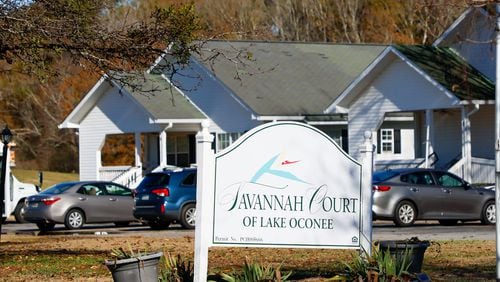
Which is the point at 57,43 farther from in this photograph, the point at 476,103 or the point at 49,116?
the point at 49,116

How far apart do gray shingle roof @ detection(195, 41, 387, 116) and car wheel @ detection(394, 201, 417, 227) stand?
13128mm

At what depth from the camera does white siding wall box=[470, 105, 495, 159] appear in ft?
115

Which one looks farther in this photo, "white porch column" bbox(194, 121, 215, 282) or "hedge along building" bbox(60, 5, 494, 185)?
"hedge along building" bbox(60, 5, 494, 185)

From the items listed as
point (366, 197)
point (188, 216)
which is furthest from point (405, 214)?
point (366, 197)

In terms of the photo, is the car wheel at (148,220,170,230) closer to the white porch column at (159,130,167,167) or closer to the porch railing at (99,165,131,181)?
the white porch column at (159,130,167,167)

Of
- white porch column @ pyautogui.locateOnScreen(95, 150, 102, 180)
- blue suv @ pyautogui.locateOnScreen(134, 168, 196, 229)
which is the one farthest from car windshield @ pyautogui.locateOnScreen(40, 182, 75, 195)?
white porch column @ pyautogui.locateOnScreen(95, 150, 102, 180)

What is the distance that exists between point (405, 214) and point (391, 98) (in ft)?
35.4

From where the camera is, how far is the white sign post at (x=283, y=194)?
11391 millimetres

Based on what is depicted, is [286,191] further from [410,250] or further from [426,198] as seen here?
[426,198]

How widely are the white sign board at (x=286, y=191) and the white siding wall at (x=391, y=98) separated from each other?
2211cm

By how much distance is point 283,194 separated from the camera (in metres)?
11.7

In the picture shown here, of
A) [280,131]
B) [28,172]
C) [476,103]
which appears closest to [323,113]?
[476,103]

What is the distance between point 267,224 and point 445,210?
50.2 feet

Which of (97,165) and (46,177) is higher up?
(97,165)
